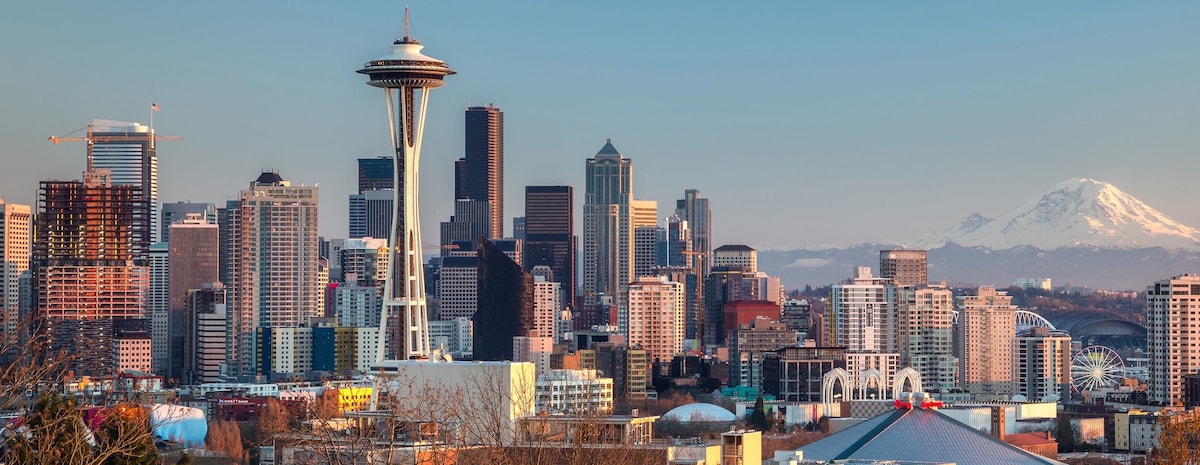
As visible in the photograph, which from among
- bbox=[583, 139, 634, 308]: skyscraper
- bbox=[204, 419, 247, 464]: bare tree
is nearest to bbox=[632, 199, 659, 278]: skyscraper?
bbox=[583, 139, 634, 308]: skyscraper

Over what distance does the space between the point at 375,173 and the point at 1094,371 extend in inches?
3409

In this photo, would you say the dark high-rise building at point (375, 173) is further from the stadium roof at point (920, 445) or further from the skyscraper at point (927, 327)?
the stadium roof at point (920, 445)

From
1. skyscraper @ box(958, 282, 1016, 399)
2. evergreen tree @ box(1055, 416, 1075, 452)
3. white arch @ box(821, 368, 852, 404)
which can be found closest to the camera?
evergreen tree @ box(1055, 416, 1075, 452)

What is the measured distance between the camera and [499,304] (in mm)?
133750

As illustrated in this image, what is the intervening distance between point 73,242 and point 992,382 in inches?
2166

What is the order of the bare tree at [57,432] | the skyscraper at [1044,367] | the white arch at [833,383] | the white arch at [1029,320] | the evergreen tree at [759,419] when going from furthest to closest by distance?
the white arch at [1029,320]
the skyscraper at [1044,367]
the white arch at [833,383]
the evergreen tree at [759,419]
the bare tree at [57,432]

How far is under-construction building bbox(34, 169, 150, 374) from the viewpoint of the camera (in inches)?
5143

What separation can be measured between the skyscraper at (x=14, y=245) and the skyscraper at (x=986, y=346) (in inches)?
2188

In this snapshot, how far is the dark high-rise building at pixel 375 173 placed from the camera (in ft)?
620

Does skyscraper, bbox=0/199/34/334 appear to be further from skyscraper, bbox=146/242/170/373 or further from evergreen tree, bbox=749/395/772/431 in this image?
evergreen tree, bbox=749/395/772/431

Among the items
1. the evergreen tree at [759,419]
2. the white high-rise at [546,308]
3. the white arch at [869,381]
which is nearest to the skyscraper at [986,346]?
the white arch at [869,381]

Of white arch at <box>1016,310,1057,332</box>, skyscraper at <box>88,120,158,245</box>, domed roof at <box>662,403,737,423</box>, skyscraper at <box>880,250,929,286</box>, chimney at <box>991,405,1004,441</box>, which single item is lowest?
domed roof at <box>662,403,737,423</box>

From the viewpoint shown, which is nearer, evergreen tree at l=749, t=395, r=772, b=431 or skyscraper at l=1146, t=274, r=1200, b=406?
evergreen tree at l=749, t=395, r=772, b=431

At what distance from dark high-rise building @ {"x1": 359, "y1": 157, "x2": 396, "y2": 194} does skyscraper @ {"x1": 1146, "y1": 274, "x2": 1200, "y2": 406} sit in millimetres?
91304
